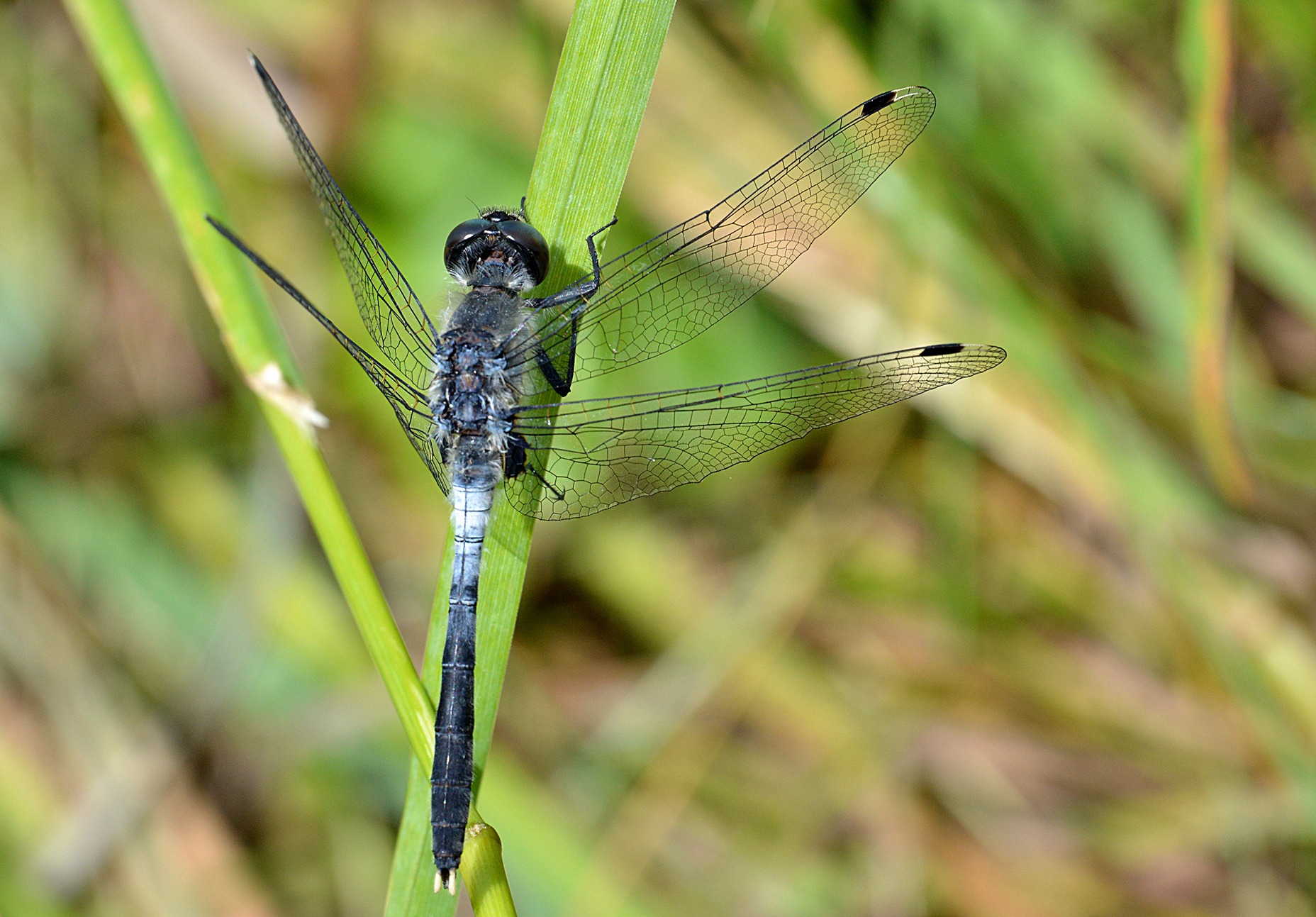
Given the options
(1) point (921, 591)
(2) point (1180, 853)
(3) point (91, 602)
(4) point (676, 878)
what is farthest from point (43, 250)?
(2) point (1180, 853)

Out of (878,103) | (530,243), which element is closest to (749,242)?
(878,103)

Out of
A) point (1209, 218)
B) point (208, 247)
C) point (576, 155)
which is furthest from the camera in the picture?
point (1209, 218)

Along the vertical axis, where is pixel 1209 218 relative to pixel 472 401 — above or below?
above

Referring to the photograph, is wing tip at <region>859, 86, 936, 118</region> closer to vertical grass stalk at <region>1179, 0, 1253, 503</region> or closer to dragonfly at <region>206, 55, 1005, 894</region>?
dragonfly at <region>206, 55, 1005, 894</region>

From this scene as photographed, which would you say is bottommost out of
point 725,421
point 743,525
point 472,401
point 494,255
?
point 725,421

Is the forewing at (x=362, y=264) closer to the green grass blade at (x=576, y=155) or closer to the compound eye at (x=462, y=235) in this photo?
the compound eye at (x=462, y=235)

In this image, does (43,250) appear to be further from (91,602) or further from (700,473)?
(700,473)

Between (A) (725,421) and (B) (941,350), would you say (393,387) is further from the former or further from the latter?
(B) (941,350)

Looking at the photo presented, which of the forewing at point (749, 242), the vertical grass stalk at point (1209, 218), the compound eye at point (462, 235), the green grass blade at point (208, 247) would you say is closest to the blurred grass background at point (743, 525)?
the vertical grass stalk at point (1209, 218)
